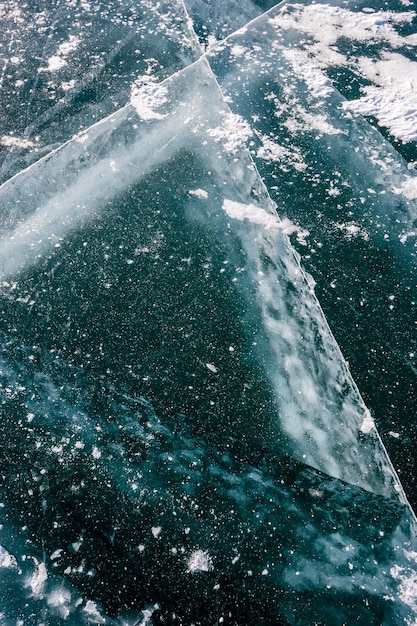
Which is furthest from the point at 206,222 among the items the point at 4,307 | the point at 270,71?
the point at 270,71

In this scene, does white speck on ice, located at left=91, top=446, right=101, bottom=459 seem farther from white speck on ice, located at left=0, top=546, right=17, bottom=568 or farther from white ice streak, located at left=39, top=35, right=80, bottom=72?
white ice streak, located at left=39, top=35, right=80, bottom=72

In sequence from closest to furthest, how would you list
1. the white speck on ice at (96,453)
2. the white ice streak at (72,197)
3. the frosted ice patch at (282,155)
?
the white speck on ice at (96,453), the white ice streak at (72,197), the frosted ice patch at (282,155)

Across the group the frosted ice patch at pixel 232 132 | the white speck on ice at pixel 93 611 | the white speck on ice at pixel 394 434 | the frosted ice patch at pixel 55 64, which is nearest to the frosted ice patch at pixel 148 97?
the frosted ice patch at pixel 232 132

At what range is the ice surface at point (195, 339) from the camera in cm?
105

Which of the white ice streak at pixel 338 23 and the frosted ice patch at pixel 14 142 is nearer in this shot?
the frosted ice patch at pixel 14 142

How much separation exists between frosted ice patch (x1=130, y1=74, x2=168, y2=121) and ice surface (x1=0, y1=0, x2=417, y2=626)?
0.02m

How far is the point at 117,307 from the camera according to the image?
1436mm

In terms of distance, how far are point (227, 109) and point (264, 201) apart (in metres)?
0.70

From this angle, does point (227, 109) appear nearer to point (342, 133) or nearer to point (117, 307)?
point (342, 133)

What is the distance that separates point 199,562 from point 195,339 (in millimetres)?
706

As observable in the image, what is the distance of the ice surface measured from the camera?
1046 millimetres

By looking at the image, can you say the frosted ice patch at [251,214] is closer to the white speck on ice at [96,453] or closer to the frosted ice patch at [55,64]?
the white speck on ice at [96,453]

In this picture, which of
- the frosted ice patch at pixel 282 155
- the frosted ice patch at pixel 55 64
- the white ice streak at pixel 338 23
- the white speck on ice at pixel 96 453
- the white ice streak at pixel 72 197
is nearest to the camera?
the white speck on ice at pixel 96 453

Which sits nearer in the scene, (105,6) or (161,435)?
(161,435)
